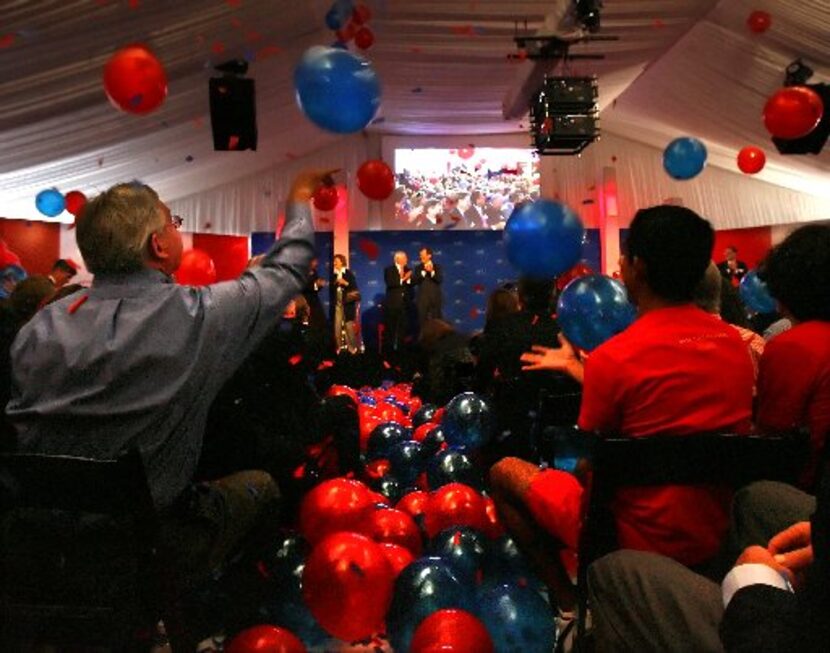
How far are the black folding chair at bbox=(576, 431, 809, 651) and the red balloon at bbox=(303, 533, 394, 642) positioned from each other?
→ 26.1 inches

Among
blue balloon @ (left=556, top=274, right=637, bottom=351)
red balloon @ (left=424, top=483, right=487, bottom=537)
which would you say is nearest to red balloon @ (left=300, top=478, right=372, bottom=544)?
red balloon @ (left=424, top=483, right=487, bottom=537)

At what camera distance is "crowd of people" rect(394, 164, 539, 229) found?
511 inches

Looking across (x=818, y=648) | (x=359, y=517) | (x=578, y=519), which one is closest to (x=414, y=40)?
(x=359, y=517)

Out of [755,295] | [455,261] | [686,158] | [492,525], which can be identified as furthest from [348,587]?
[455,261]

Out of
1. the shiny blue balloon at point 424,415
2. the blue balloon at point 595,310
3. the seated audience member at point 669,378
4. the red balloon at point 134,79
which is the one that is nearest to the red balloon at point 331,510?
the blue balloon at point 595,310

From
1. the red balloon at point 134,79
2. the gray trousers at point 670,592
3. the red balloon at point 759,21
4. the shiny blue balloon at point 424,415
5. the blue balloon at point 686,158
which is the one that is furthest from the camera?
the blue balloon at point 686,158

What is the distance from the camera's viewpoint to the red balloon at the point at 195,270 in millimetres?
3229

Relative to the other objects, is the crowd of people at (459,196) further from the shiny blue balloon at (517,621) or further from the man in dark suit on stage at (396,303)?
the shiny blue balloon at (517,621)

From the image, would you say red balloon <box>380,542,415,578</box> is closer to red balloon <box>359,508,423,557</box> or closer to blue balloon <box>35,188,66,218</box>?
red balloon <box>359,508,423,557</box>

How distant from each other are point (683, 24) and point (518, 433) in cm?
699

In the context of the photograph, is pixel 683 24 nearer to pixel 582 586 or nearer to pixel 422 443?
pixel 422 443

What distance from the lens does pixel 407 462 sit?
365cm

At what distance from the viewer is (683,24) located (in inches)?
340

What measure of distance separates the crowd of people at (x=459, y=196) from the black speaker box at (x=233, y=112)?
549 cm
